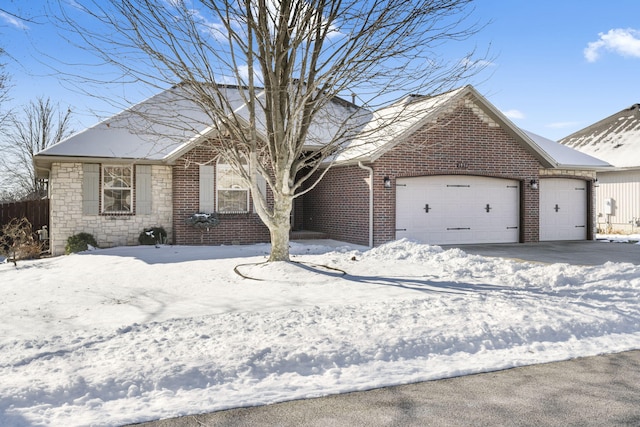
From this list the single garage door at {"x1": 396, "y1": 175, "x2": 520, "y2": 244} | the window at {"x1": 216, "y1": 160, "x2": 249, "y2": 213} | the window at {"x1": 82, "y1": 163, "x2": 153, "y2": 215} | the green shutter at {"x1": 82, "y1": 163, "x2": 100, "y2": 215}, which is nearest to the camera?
the green shutter at {"x1": 82, "y1": 163, "x2": 100, "y2": 215}

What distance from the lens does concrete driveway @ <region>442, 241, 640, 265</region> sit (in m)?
12.9

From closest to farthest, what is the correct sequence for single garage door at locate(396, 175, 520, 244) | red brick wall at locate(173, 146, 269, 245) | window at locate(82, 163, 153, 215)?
window at locate(82, 163, 153, 215), red brick wall at locate(173, 146, 269, 245), single garage door at locate(396, 175, 520, 244)

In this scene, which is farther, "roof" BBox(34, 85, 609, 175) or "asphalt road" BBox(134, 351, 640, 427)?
"roof" BBox(34, 85, 609, 175)

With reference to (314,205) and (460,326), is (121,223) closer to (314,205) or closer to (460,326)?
(314,205)

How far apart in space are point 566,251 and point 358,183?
20.6 ft

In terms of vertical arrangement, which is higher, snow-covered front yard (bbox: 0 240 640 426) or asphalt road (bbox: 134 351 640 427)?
snow-covered front yard (bbox: 0 240 640 426)

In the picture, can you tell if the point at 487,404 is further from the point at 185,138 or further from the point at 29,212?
the point at 29,212

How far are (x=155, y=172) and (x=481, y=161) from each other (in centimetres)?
1015

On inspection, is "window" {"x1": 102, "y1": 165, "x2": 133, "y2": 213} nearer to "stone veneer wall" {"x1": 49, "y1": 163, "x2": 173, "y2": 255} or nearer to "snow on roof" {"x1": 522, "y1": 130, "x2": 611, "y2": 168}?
"stone veneer wall" {"x1": 49, "y1": 163, "x2": 173, "y2": 255}

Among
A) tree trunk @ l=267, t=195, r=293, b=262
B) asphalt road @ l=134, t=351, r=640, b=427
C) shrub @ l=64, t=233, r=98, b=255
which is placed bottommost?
asphalt road @ l=134, t=351, r=640, b=427

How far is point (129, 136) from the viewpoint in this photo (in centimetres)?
1593

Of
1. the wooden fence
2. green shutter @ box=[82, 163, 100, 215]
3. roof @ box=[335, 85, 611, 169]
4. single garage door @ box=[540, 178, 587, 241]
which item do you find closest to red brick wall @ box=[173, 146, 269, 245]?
green shutter @ box=[82, 163, 100, 215]

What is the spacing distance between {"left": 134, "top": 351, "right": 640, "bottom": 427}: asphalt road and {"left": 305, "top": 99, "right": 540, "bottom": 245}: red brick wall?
34.4 ft

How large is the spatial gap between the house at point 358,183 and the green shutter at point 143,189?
0.09ft
